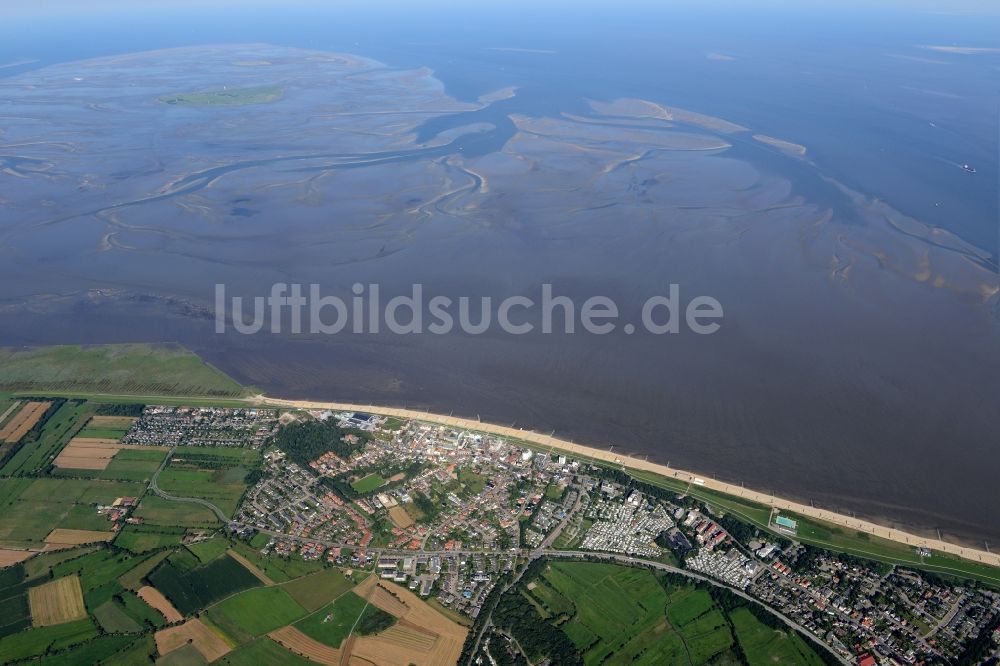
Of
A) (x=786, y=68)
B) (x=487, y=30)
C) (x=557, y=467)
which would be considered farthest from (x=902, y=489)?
(x=487, y=30)

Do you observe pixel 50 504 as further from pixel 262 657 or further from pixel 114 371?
pixel 262 657

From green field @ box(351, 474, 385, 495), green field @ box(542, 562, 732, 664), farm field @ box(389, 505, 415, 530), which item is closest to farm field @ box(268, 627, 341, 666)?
farm field @ box(389, 505, 415, 530)

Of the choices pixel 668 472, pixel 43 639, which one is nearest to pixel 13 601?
pixel 43 639

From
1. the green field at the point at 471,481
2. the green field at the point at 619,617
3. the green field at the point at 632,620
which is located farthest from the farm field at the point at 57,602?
the green field at the point at 619,617

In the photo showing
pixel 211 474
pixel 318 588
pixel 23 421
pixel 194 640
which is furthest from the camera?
pixel 23 421

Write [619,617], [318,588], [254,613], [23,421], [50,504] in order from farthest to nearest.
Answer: [23,421], [50,504], [318,588], [254,613], [619,617]

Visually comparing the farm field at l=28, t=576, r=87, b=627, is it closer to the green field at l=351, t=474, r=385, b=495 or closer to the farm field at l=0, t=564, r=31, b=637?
the farm field at l=0, t=564, r=31, b=637
